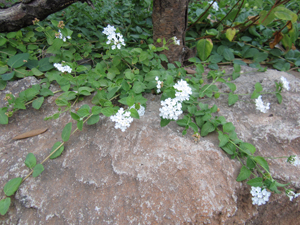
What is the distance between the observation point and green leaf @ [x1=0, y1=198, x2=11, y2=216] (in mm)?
1218

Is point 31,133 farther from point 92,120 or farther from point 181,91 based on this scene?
point 181,91

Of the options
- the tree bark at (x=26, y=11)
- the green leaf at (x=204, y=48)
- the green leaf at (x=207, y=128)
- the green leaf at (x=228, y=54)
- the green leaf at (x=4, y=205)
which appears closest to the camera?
the green leaf at (x=4, y=205)

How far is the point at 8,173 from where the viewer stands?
1.42m

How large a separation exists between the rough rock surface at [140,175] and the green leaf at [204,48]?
37.5 inches

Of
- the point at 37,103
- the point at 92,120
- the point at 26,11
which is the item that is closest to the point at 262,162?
the point at 92,120

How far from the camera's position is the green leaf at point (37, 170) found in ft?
4.38

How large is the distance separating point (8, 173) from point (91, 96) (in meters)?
0.90

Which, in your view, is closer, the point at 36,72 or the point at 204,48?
the point at 36,72

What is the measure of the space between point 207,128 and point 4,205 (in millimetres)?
1568

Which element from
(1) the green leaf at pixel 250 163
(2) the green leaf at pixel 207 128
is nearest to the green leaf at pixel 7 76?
(2) the green leaf at pixel 207 128

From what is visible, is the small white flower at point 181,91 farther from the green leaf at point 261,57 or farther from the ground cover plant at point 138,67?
the green leaf at point 261,57

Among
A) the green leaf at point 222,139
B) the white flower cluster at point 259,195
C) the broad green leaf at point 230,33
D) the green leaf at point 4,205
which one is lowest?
the green leaf at point 4,205

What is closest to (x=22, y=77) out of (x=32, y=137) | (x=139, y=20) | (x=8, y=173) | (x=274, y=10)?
(x=32, y=137)

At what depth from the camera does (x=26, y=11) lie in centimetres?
195
